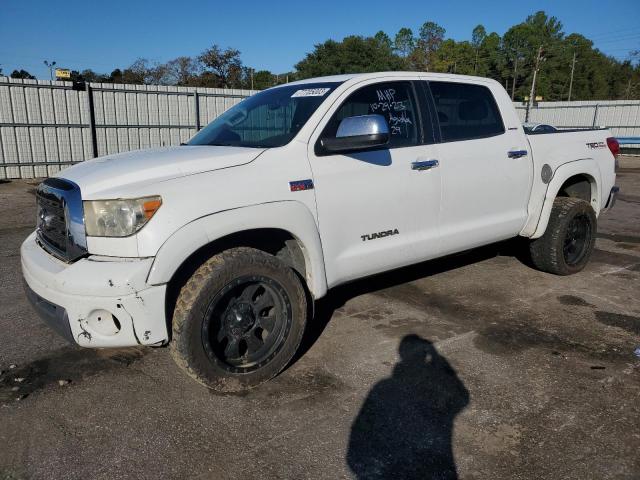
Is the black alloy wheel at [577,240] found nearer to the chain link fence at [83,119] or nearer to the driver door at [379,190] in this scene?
the driver door at [379,190]

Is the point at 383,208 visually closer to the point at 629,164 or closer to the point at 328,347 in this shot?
the point at 328,347

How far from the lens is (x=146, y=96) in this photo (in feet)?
56.0

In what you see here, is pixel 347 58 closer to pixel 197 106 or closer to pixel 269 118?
pixel 197 106

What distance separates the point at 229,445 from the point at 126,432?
58 cm

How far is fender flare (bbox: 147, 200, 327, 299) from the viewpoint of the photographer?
107 inches

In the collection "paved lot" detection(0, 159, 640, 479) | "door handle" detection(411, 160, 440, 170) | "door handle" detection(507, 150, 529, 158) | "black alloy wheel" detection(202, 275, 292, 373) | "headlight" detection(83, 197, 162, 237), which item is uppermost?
"door handle" detection(507, 150, 529, 158)

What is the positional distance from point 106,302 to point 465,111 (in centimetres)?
318

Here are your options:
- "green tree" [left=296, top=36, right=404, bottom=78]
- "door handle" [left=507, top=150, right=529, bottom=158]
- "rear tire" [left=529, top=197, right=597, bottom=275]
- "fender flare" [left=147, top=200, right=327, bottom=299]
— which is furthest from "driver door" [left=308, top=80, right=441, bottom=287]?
"green tree" [left=296, top=36, right=404, bottom=78]

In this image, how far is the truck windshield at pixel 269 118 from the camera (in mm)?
3523

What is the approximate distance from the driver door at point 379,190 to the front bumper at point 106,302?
1.16 m

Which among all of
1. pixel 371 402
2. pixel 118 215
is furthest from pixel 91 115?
pixel 371 402

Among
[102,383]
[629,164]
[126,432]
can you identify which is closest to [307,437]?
[126,432]

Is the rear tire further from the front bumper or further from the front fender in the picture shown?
the front bumper

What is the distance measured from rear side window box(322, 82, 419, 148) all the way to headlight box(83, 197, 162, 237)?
1.49 meters
